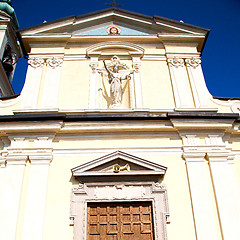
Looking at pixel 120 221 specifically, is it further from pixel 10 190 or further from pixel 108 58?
pixel 108 58

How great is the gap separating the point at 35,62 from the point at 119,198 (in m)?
5.43

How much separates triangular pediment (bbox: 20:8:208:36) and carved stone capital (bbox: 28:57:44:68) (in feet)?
3.85

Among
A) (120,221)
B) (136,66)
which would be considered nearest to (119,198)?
(120,221)

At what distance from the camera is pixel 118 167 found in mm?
7781

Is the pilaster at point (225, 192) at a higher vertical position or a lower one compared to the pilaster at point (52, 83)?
lower

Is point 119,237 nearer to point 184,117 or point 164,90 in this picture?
point 184,117

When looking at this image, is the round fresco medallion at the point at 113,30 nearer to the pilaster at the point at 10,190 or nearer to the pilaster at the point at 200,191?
the pilaster at the point at 200,191

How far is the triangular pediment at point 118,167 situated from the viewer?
7.63 meters

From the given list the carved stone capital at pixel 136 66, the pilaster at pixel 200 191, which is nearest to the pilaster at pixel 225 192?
the pilaster at pixel 200 191

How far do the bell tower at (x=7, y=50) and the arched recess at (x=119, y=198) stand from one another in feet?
30.8

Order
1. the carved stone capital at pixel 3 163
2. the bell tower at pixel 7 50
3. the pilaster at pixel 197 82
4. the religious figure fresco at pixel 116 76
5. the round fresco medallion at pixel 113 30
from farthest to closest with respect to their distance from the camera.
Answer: the bell tower at pixel 7 50 < the round fresco medallion at pixel 113 30 < the religious figure fresco at pixel 116 76 < the pilaster at pixel 197 82 < the carved stone capital at pixel 3 163

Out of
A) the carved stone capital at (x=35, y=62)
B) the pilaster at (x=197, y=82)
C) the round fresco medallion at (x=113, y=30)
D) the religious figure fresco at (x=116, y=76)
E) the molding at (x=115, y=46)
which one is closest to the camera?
the pilaster at (x=197, y=82)

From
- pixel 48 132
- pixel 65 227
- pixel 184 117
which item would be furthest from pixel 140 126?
pixel 65 227

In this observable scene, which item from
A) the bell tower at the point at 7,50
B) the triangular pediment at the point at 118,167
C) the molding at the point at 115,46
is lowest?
the triangular pediment at the point at 118,167
